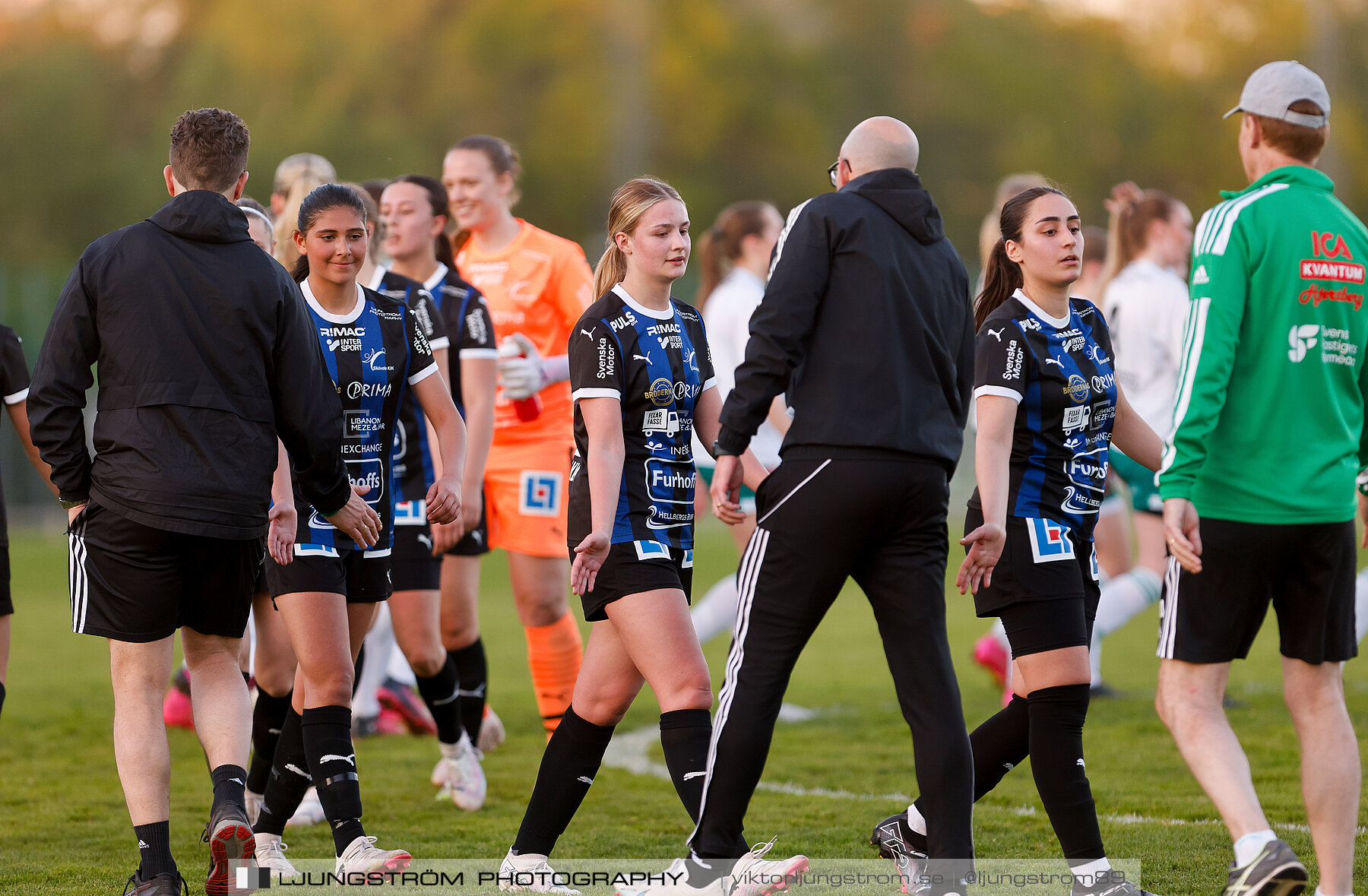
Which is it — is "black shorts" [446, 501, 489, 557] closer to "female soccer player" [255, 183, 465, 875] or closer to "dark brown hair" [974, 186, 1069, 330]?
"female soccer player" [255, 183, 465, 875]

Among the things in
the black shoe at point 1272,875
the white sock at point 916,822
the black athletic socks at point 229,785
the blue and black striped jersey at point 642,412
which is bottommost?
the white sock at point 916,822

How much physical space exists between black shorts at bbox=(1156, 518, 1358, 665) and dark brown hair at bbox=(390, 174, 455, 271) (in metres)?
3.37

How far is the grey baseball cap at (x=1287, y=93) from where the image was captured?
398 cm

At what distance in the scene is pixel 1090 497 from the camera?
446 centimetres

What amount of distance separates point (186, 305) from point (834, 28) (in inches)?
1524

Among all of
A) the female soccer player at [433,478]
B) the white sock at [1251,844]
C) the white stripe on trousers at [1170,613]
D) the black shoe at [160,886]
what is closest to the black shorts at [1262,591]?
the white stripe on trousers at [1170,613]

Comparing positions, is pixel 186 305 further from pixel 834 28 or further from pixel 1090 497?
pixel 834 28

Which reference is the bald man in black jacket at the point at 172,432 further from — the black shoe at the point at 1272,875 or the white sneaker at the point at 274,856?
the black shoe at the point at 1272,875

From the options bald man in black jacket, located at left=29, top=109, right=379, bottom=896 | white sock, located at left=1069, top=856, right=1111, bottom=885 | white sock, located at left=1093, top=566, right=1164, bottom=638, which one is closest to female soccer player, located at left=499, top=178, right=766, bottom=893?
bald man in black jacket, located at left=29, top=109, right=379, bottom=896

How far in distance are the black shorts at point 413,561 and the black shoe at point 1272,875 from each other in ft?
10.4

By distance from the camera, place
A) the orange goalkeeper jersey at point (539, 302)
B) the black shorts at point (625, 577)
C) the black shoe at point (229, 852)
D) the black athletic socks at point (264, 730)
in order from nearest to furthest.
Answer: the black shoe at point (229, 852) < the black shorts at point (625, 577) < the black athletic socks at point (264, 730) < the orange goalkeeper jersey at point (539, 302)

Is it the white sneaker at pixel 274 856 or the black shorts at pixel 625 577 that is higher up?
the black shorts at pixel 625 577

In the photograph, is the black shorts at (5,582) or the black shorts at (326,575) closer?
the black shorts at (326,575)

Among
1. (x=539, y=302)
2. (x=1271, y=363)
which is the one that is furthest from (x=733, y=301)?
(x=1271, y=363)
